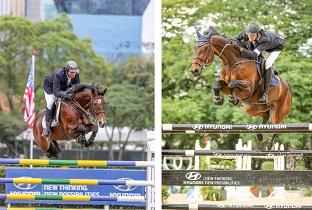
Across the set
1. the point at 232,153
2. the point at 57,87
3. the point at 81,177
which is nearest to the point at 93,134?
the point at 57,87

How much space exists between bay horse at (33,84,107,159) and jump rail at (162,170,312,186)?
42.1 inches

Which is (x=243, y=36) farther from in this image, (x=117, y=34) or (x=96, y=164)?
(x=117, y=34)

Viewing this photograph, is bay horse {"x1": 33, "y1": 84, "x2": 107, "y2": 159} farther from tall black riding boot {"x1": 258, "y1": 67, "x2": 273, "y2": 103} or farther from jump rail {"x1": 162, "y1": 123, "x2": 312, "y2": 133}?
tall black riding boot {"x1": 258, "y1": 67, "x2": 273, "y2": 103}

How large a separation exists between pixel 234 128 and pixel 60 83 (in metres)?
1.76

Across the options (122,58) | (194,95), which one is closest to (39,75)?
(194,95)

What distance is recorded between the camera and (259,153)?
5.34 meters

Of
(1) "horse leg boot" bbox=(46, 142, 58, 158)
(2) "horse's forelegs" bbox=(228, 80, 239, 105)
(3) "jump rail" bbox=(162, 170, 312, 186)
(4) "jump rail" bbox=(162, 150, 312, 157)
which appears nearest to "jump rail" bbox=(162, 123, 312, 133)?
(4) "jump rail" bbox=(162, 150, 312, 157)

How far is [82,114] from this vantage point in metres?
6.15

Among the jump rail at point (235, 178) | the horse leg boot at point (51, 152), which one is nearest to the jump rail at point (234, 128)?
the jump rail at point (235, 178)

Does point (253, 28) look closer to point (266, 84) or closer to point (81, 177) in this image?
point (266, 84)

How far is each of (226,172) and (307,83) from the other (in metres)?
2.44

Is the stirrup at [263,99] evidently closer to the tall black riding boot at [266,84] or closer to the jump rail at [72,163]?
the tall black riding boot at [266,84]

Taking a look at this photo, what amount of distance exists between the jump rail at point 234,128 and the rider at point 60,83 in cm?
123

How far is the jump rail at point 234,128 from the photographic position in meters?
5.26
